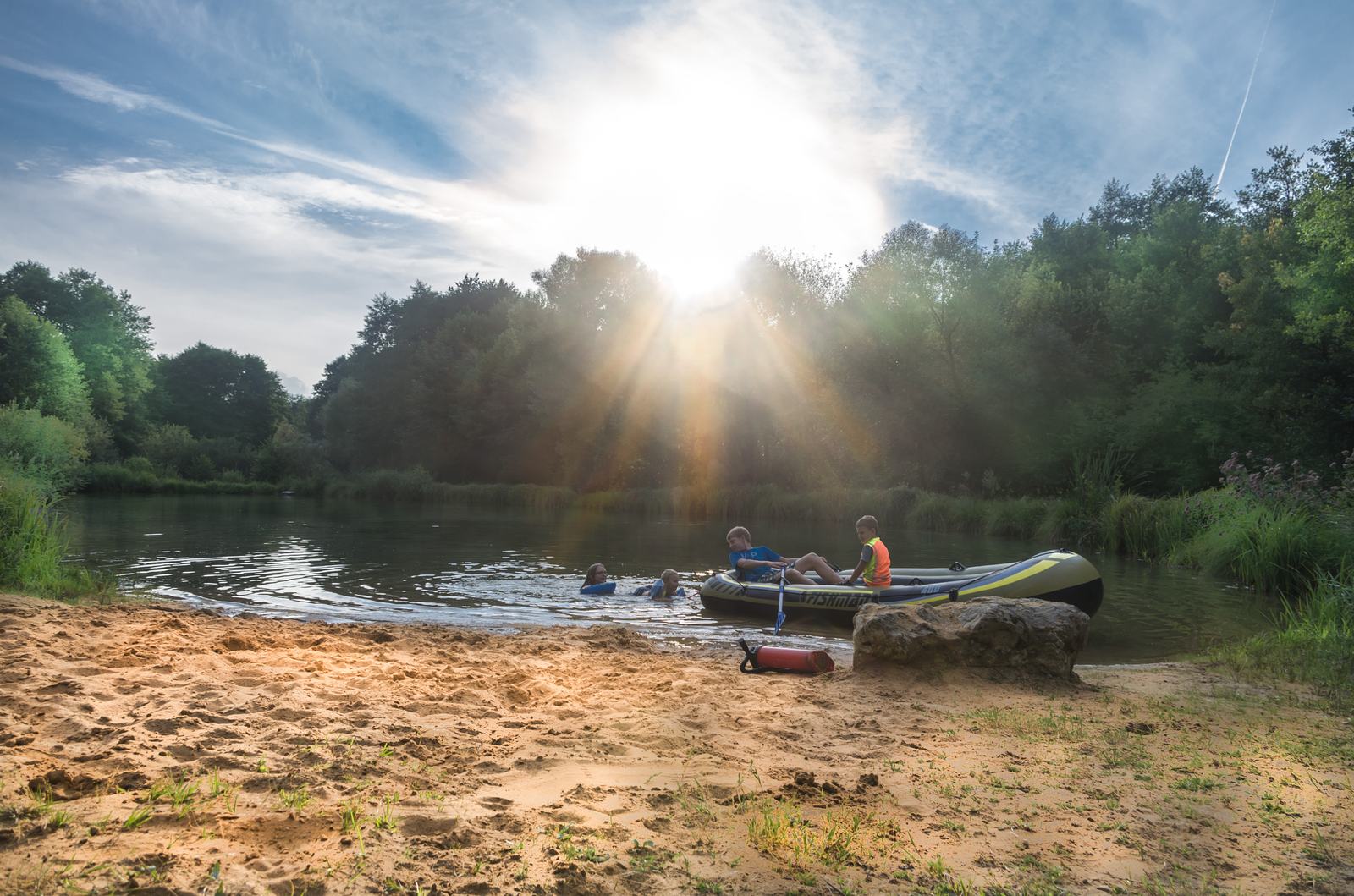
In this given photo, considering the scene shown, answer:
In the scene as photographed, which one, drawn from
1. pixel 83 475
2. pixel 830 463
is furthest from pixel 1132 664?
pixel 83 475

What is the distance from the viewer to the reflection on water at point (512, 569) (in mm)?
9039

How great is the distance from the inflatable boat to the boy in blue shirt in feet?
0.71

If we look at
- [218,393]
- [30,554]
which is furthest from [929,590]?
[218,393]

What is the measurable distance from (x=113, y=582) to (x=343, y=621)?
2.61 metres

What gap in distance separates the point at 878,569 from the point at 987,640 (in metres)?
3.49

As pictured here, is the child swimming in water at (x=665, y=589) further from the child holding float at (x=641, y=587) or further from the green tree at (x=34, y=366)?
the green tree at (x=34, y=366)

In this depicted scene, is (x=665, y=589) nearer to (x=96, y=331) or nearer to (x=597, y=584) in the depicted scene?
(x=597, y=584)

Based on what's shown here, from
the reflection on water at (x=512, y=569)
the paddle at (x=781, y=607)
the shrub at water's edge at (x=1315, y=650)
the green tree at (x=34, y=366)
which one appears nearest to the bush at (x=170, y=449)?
the green tree at (x=34, y=366)

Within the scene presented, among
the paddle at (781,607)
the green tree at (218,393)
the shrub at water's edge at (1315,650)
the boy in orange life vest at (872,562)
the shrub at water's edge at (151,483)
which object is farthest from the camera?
the green tree at (218,393)

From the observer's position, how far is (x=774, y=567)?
10844 millimetres

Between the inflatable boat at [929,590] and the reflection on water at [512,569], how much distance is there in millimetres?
302

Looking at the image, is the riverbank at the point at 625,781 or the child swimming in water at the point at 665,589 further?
the child swimming in water at the point at 665,589

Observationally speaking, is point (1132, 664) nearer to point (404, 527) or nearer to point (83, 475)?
point (404, 527)

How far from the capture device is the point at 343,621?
27.7 feet
